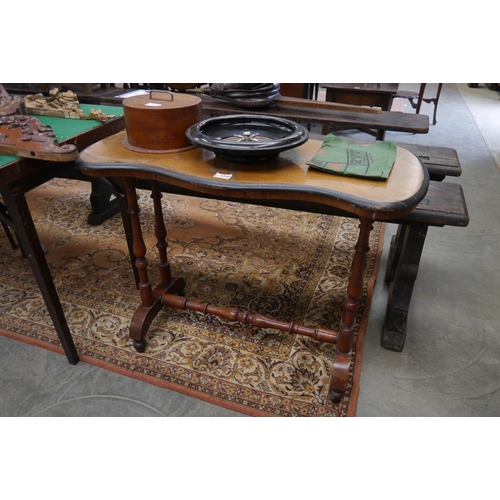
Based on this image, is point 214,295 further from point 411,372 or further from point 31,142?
point 31,142

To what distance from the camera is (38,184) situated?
68.1 inches

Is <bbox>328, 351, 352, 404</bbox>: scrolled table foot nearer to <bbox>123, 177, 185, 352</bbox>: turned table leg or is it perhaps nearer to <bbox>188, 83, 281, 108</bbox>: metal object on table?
<bbox>123, 177, 185, 352</bbox>: turned table leg

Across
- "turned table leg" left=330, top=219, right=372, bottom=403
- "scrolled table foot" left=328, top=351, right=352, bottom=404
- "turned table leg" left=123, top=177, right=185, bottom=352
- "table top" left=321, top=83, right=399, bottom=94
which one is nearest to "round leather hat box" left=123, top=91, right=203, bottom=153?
"turned table leg" left=123, top=177, right=185, bottom=352

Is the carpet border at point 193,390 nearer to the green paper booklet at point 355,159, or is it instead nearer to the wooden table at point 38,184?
the wooden table at point 38,184

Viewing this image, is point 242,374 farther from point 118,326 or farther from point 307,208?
point 307,208

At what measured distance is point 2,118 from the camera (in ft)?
5.92

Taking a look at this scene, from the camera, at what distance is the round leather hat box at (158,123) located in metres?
1.58

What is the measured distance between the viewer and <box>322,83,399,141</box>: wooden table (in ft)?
15.5

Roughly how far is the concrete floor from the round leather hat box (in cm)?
109

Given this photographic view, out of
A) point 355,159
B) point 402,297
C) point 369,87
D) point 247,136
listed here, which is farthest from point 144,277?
point 369,87

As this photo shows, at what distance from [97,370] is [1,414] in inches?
16.4

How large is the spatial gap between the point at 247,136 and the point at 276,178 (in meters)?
0.29

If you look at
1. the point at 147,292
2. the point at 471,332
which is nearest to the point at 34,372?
the point at 147,292

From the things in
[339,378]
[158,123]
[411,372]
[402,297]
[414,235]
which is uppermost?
[158,123]
